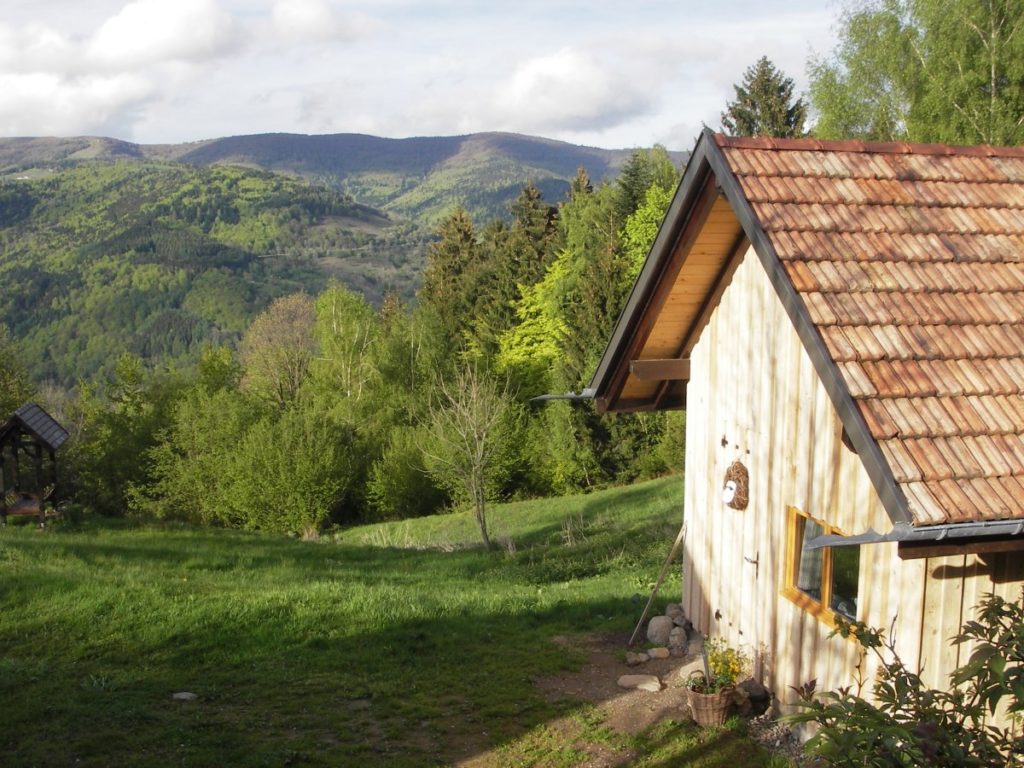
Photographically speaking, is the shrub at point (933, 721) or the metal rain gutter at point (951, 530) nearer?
the shrub at point (933, 721)

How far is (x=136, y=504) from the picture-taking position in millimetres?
35656

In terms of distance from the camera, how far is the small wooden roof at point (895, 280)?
5.28m

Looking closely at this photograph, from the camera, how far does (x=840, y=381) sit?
18.3 ft

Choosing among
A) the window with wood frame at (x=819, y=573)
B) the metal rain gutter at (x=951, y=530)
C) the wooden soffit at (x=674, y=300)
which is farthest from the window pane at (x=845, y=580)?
the wooden soffit at (x=674, y=300)

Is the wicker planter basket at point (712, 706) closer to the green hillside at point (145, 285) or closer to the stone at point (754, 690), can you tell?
the stone at point (754, 690)

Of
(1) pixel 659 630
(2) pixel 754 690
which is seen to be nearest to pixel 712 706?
(2) pixel 754 690

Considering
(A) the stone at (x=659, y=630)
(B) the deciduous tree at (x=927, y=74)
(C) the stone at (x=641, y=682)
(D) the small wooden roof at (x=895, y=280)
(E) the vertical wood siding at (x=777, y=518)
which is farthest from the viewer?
(B) the deciduous tree at (x=927, y=74)

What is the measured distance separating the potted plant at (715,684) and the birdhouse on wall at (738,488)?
1394mm

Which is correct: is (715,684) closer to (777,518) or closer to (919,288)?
(777,518)

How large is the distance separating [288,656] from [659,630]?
14.0ft

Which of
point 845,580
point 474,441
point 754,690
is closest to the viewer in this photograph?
point 845,580

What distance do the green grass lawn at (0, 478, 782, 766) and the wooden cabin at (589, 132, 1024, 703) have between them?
1.74m

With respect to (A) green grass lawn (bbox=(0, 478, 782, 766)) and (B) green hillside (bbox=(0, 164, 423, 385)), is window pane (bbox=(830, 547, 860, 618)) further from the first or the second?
(B) green hillside (bbox=(0, 164, 423, 385))

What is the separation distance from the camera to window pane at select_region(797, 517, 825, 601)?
7469mm
